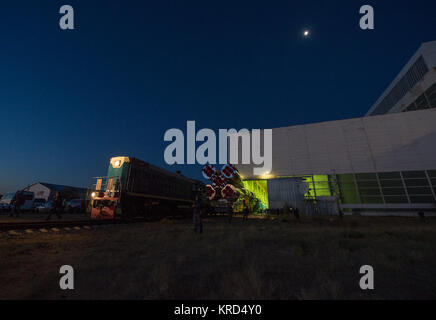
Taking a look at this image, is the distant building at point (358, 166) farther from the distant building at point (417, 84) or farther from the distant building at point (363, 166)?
the distant building at point (417, 84)

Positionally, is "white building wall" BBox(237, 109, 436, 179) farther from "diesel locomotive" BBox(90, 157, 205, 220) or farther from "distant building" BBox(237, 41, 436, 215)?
"diesel locomotive" BBox(90, 157, 205, 220)

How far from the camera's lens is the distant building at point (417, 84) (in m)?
40.1

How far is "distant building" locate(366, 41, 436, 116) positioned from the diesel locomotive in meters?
60.6

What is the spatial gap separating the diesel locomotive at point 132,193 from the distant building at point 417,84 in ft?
199

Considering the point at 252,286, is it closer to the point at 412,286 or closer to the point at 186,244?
the point at 412,286

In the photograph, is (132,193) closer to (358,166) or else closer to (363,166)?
(358,166)

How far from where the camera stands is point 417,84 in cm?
4288

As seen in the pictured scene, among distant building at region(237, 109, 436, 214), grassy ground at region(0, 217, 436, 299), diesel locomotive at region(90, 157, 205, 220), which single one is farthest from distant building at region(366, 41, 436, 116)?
diesel locomotive at region(90, 157, 205, 220)

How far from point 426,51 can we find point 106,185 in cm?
6848

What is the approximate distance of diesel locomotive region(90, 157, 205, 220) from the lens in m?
11.1

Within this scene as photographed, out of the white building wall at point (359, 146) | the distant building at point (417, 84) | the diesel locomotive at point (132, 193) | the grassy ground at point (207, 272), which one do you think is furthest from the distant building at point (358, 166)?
the grassy ground at point (207, 272)
